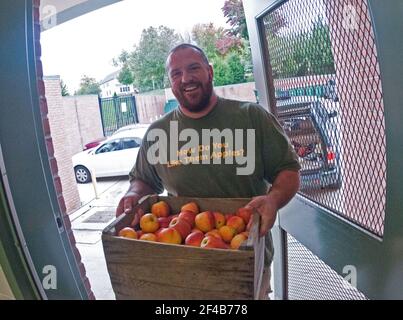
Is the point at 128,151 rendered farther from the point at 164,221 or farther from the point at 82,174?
the point at 164,221

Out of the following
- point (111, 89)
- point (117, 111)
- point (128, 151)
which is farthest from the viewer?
point (117, 111)

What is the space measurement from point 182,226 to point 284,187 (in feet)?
1.38

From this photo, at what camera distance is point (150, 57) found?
2.78 meters

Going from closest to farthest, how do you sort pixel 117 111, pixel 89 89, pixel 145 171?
1. pixel 145 171
2. pixel 89 89
3. pixel 117 111

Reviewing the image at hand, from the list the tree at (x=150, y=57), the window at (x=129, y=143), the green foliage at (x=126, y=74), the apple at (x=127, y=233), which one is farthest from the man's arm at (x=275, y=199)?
the window at (x=129, y=143)

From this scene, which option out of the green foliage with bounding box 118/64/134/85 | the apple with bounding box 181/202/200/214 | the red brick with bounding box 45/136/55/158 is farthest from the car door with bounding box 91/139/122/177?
the apple with bounding box 181/202/200/214

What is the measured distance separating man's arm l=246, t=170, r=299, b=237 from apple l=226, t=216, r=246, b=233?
42 mm

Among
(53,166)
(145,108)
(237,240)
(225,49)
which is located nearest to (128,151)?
(145,108)

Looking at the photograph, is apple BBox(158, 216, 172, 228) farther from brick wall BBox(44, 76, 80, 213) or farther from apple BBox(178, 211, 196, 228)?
brick wall BBox(44, 76, 80, 213)

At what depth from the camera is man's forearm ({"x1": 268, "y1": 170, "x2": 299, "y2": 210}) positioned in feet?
3.45

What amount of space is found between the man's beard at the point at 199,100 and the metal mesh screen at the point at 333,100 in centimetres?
39
